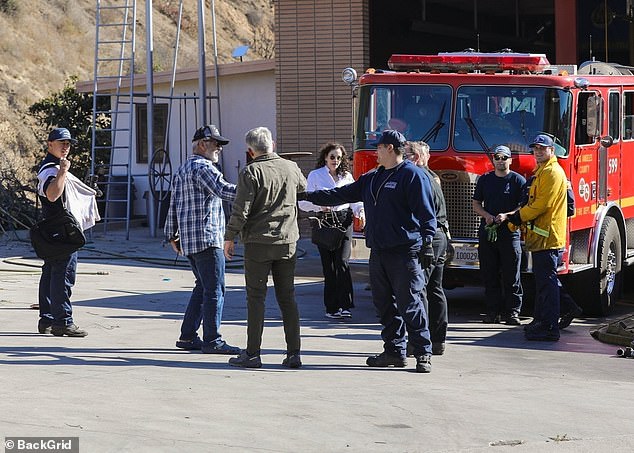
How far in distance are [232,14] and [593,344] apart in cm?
4553

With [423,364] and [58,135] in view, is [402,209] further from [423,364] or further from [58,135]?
[58,135]

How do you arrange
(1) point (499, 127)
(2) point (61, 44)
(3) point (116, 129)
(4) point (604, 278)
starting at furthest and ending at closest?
(2) point (61, 44) → (3) point (116, 129) → (4) point (604, 278) → (1) point (499, 127)

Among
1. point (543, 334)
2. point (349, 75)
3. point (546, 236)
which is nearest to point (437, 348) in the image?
point (543, 334)

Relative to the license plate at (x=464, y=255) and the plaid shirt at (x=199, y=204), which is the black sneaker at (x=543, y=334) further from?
the plaid shirt at (x=199, y=204)

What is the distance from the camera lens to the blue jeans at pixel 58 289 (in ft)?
34.6

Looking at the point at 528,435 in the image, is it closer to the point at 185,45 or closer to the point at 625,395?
the point at 625,395

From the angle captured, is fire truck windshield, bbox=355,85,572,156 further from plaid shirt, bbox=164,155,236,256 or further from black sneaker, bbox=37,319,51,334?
black sneaker, bbox=37,319,51,334

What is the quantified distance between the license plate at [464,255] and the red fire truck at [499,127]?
0.4 inches

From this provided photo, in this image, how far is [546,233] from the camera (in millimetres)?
11055

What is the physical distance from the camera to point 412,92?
1291 centimetres

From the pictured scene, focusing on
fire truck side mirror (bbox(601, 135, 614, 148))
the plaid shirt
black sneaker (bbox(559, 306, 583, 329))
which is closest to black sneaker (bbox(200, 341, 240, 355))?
the plaid shirt

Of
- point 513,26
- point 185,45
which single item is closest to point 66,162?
point 513,26

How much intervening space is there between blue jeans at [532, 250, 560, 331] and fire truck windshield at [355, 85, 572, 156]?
170 cm

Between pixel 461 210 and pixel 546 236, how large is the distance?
166 cm
